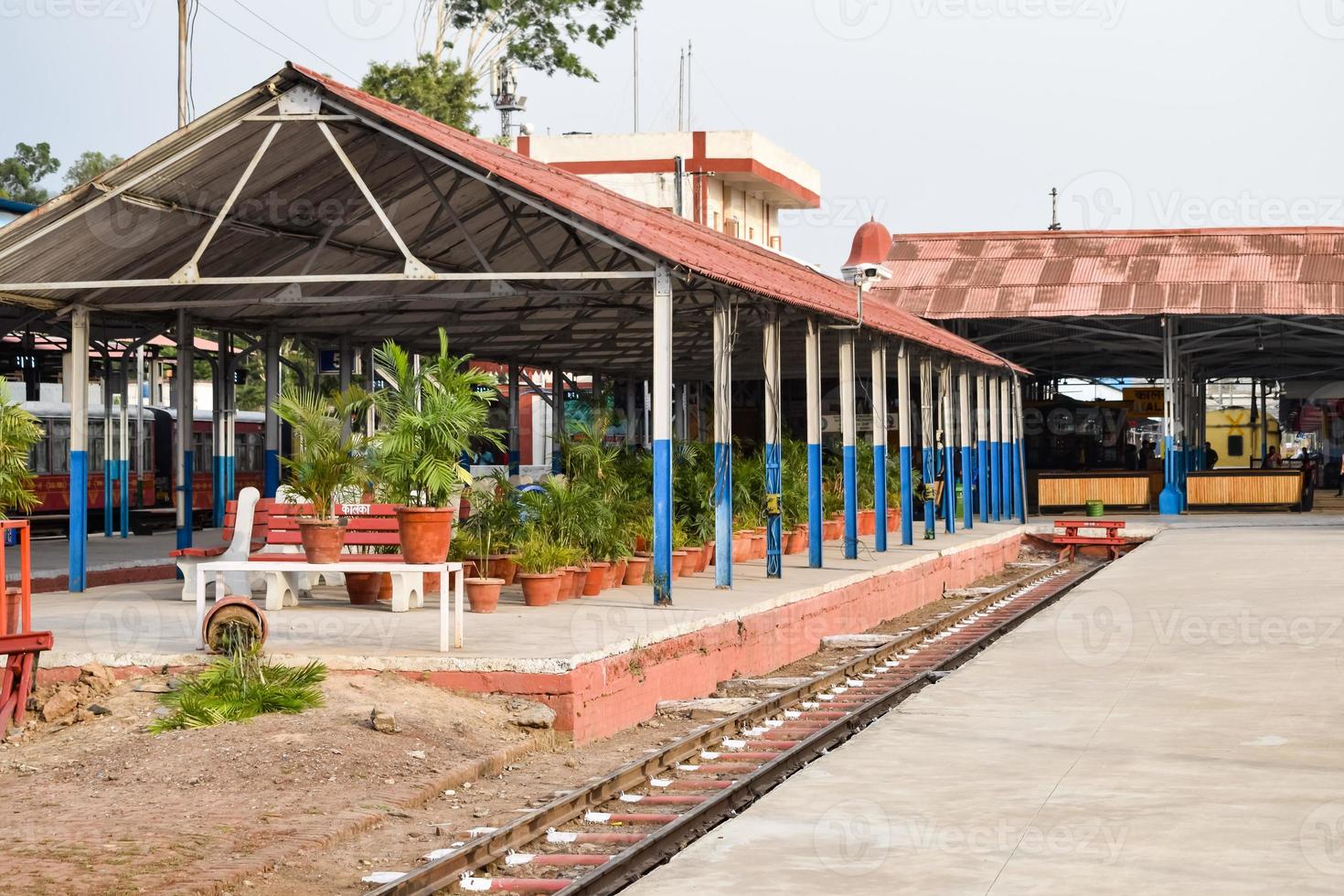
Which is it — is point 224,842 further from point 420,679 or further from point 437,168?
point 437,168

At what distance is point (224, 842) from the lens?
7289 millimetres

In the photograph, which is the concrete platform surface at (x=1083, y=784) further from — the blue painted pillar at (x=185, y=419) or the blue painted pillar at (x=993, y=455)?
the blue painted pillar at (x=993, y=455)

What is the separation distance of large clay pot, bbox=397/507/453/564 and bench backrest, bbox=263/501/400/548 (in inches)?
55.5

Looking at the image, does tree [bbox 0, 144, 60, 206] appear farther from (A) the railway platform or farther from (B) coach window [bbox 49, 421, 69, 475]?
(A) the railway platform

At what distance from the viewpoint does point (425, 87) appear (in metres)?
42.8

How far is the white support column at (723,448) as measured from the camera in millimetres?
15359

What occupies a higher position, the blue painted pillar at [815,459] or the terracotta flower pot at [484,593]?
the blue painted pillar at [815,459]

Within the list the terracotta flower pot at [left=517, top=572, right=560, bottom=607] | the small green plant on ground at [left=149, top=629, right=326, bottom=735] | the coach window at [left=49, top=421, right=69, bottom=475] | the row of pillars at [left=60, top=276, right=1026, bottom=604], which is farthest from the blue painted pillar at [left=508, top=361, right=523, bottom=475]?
the small green plant on ground at [left=149, top=629, right=326, bottom=735]

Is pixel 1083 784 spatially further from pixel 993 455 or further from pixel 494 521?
pixel 993 455

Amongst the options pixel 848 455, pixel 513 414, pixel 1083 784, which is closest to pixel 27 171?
Answer: pixel 513 414

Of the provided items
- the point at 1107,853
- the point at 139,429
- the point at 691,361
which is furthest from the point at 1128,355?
the point at 1107,853

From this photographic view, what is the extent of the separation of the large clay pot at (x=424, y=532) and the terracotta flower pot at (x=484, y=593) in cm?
137

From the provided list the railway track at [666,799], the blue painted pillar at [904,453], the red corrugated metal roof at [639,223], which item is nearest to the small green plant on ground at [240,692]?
the railway track at [666,799]

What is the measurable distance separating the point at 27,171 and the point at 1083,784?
6912 cm
